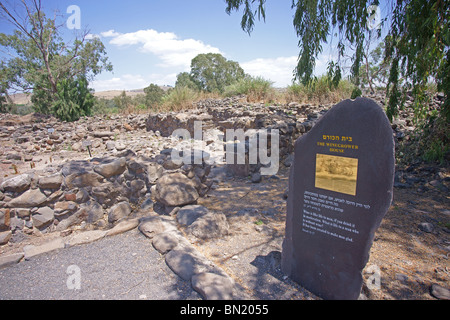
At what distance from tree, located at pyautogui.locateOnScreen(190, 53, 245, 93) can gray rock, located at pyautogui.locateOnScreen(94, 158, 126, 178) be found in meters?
29.2

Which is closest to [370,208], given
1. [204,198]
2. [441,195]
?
[204,198]

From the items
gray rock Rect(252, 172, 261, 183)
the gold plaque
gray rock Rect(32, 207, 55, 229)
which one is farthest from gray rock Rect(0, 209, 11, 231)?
gray rock Rect(252, 172, 261, 183)

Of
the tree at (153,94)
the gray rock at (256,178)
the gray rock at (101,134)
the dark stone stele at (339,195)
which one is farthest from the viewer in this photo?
the tree at (153,94)

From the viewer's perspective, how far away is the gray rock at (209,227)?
122 inches

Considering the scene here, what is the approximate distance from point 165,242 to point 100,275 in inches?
27.3

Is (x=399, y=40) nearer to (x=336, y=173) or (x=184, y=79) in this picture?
(x=336, y=173)

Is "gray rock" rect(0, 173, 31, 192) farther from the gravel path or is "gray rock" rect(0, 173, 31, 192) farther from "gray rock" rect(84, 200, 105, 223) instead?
the gravel path

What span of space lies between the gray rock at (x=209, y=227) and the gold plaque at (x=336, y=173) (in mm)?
1540

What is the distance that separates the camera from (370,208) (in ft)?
5.92

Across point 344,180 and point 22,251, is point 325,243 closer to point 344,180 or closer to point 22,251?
point 344,180

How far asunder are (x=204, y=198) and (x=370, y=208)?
121 inches

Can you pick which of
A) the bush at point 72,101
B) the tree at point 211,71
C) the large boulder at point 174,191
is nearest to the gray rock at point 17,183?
the large boulder at point 174,191

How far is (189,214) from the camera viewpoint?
3.45m

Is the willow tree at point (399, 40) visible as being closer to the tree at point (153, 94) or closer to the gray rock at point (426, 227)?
the gray rock at point (426, 227)
